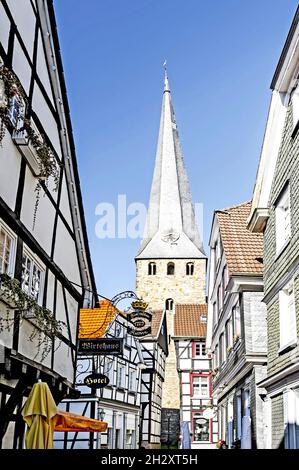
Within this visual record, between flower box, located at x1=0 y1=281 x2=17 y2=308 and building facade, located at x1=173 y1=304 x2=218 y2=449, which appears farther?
building facade, located at x1=173 y1=304 x2=218 y2=449

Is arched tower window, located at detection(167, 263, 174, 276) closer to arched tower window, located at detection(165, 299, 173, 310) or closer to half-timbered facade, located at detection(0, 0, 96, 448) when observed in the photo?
arched tower window, located at detection(165, 299, 173, 310)

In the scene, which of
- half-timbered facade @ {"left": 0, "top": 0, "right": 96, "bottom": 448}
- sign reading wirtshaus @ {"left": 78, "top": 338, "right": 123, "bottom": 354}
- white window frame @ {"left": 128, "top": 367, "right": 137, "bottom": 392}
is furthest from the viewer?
white window frame @ {"left": 128, "top": 367, "right": 137, "bottom": 392}

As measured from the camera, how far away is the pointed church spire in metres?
64.6

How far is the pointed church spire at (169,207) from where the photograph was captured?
64.6 meters

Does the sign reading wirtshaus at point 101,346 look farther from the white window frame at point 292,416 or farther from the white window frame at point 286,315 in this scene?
the white window frame at point 292,416

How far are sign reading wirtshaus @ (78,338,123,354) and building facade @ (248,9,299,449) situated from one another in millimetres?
3109

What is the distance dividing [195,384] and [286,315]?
28.2m

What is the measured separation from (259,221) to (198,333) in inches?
1191

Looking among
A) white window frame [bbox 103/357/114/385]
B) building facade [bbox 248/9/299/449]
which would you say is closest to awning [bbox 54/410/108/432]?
building facade [bbox 248/9/299/449]

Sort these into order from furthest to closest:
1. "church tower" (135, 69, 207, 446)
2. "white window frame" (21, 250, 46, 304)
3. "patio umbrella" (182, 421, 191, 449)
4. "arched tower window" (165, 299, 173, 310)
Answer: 1. "church tower" (135, 69, 207, 446)
2. "arched tower window" (165, 299, 173, 310)
3. "patio umbrella" (182, 421, 191, 449)
4. "white window frame" (21, 250, 46, 304)

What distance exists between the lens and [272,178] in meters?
13.2

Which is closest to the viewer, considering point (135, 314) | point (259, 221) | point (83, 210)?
point (83, 210)
